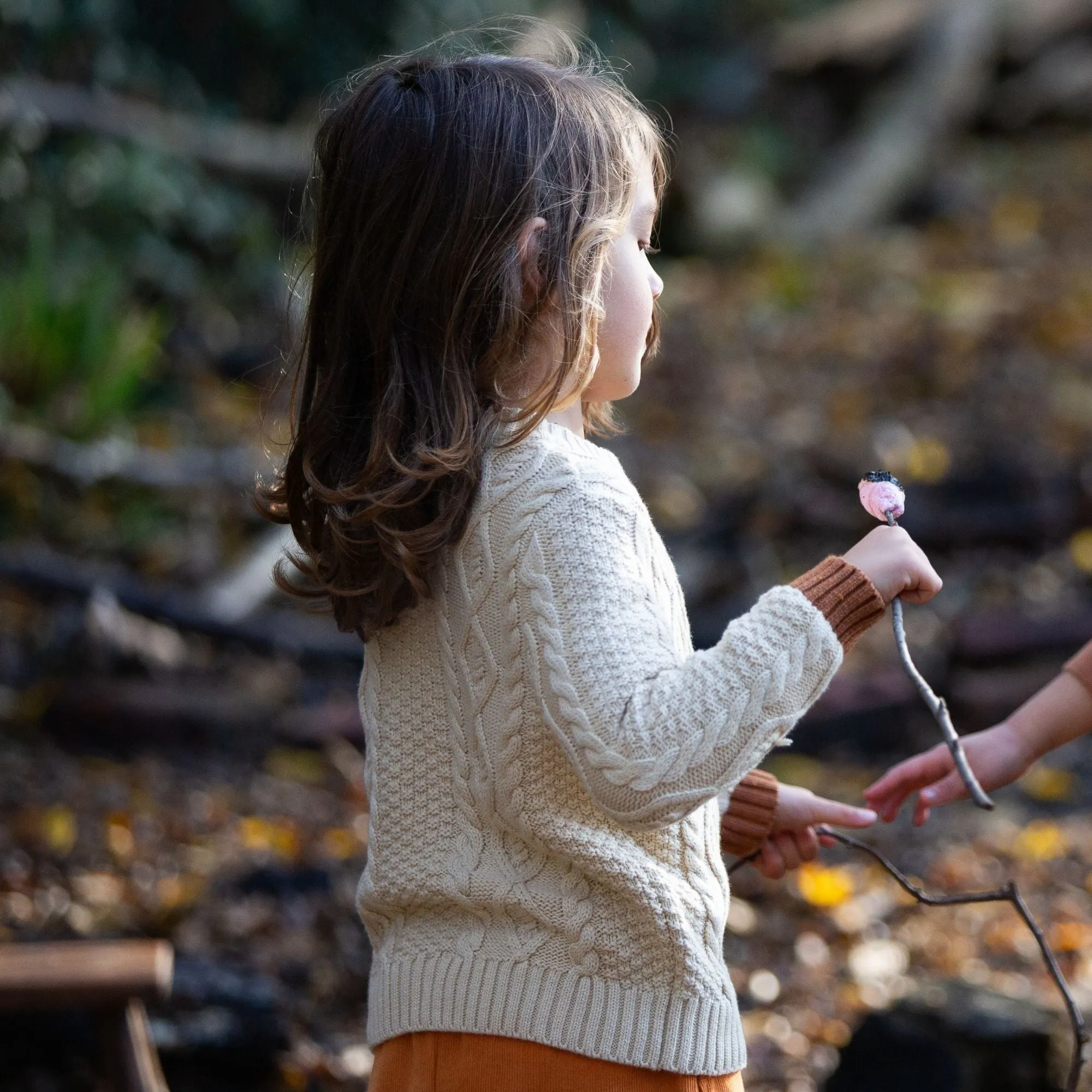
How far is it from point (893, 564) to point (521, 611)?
471mm

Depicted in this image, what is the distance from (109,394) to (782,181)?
22.9 ft

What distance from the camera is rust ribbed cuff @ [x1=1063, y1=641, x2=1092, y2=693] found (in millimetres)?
2170

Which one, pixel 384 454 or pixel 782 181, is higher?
pixel 384 454

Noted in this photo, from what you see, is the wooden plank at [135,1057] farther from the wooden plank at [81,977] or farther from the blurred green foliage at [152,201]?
the blurred green foliage at [152,201]

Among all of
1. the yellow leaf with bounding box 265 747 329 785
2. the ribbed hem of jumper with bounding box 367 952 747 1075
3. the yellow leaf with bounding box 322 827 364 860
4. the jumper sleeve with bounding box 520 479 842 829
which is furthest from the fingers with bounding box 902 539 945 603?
the yellow leaf with bounding box 265 747 329 785

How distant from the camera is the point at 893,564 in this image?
5.73 feet

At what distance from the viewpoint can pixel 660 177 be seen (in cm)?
208

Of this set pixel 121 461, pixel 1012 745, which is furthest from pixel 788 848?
pixel 121 461

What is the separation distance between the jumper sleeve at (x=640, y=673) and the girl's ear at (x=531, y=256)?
27 cm

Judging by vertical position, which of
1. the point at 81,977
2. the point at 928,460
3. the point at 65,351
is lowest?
the point at 928,460

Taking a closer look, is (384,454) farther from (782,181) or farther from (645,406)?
(782,181)

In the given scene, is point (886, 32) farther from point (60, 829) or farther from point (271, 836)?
point (60, 829)

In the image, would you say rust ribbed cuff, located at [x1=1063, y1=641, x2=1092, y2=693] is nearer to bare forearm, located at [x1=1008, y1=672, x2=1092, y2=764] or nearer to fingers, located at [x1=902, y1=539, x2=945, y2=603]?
bare forearm, located at [x1=1008, y1=672, x2=1092, y2=764]

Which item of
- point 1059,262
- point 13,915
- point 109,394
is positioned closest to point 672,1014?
point 13,915
